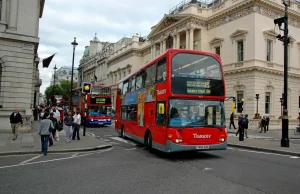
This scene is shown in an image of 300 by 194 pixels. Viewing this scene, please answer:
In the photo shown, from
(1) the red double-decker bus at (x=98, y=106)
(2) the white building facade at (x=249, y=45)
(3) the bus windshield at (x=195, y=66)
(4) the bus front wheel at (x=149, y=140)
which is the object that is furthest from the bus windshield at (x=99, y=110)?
(3) the bus windshield at (x=195, y=66)

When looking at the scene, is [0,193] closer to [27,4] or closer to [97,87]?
[27,4]

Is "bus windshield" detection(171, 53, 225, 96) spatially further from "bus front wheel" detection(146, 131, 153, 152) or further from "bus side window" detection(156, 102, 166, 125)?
"bus front wheel" detection(146, 131, 153, 152)

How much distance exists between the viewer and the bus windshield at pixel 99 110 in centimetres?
2978

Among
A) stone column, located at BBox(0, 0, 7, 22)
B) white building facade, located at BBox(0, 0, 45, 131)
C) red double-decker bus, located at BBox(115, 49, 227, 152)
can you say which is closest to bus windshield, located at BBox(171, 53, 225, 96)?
red double-decker bus, located at BBox(115, 49, 227, 152)

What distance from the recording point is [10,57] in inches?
786

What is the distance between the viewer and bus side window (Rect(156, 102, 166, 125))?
10.8 meters

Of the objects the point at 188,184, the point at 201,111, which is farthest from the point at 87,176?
the point at 201,111

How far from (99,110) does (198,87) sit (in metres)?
20.6

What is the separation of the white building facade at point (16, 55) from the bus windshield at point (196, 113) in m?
13.4

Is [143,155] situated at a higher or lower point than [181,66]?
lower

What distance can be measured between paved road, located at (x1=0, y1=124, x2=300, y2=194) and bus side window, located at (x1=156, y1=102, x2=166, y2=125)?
1.46 m

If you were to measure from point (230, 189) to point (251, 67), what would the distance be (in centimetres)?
2753

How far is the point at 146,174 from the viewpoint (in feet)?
26.6

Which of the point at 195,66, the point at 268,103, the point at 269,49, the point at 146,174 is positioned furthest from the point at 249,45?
the point at 146,174
